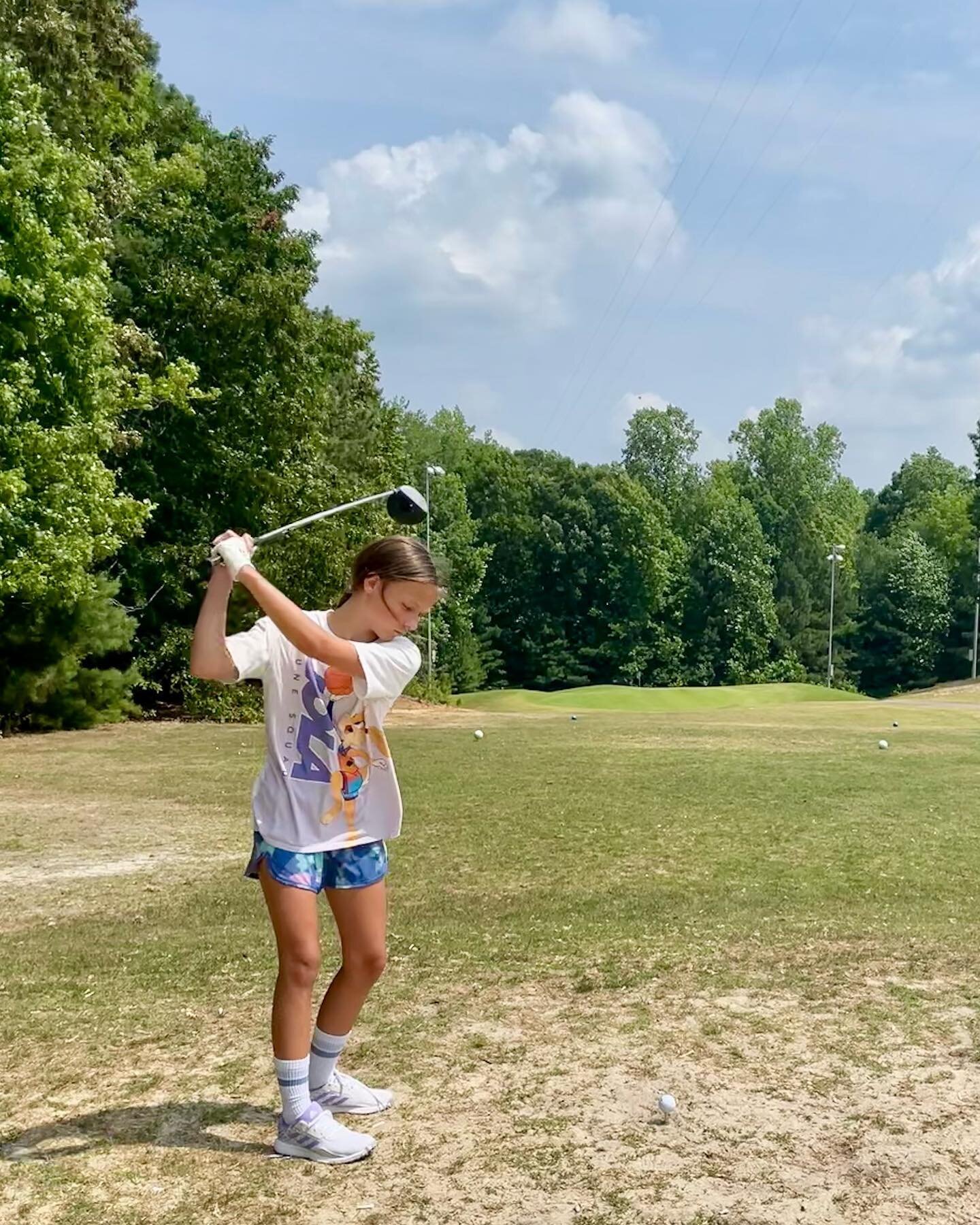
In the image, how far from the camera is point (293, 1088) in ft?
13.2

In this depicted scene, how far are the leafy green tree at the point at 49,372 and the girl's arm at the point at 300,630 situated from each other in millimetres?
15491

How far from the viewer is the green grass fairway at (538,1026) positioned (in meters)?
3.74

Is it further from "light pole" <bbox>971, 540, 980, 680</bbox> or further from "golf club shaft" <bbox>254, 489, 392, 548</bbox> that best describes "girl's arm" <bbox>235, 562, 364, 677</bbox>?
"light pole" <bbox>971, 540, 980, 680</bbox>

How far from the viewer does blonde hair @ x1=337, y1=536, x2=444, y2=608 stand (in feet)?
13.2

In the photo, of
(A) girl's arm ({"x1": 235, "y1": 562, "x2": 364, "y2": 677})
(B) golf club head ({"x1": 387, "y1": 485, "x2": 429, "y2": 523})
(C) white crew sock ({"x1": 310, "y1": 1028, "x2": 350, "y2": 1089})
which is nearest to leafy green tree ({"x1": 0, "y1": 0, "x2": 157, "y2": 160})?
Answer: (B) golf club head ({"x1": 387, "y1": 485, "x2": 429, "y2": 523})

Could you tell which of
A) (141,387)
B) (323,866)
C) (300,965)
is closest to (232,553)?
(323,866)

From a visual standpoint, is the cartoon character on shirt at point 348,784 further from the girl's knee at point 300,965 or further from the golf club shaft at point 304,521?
the golf club shaft at point 304,521

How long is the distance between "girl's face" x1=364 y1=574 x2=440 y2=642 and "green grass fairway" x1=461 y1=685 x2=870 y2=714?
43.7m

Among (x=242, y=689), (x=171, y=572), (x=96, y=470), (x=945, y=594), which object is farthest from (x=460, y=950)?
(x=945, y=594)

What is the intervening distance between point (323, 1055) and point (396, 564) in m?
1.73

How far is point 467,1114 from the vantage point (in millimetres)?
4293

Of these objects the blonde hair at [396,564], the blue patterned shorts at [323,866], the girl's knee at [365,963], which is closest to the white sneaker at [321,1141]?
the girl's knee at [365,963]

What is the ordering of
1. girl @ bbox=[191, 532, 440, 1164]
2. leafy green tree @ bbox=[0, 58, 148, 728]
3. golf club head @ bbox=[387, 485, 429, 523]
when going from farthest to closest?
1. leafy green tree @ bbox=[0, 58, 148, 728]
2. golf club head @ bbox=[387, 485, 429, 523]
3. girl @ bbox=[191, 532, 440, 1164]

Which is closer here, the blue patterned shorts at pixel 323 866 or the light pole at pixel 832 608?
the blue patterned shorts at pixel 323 866
